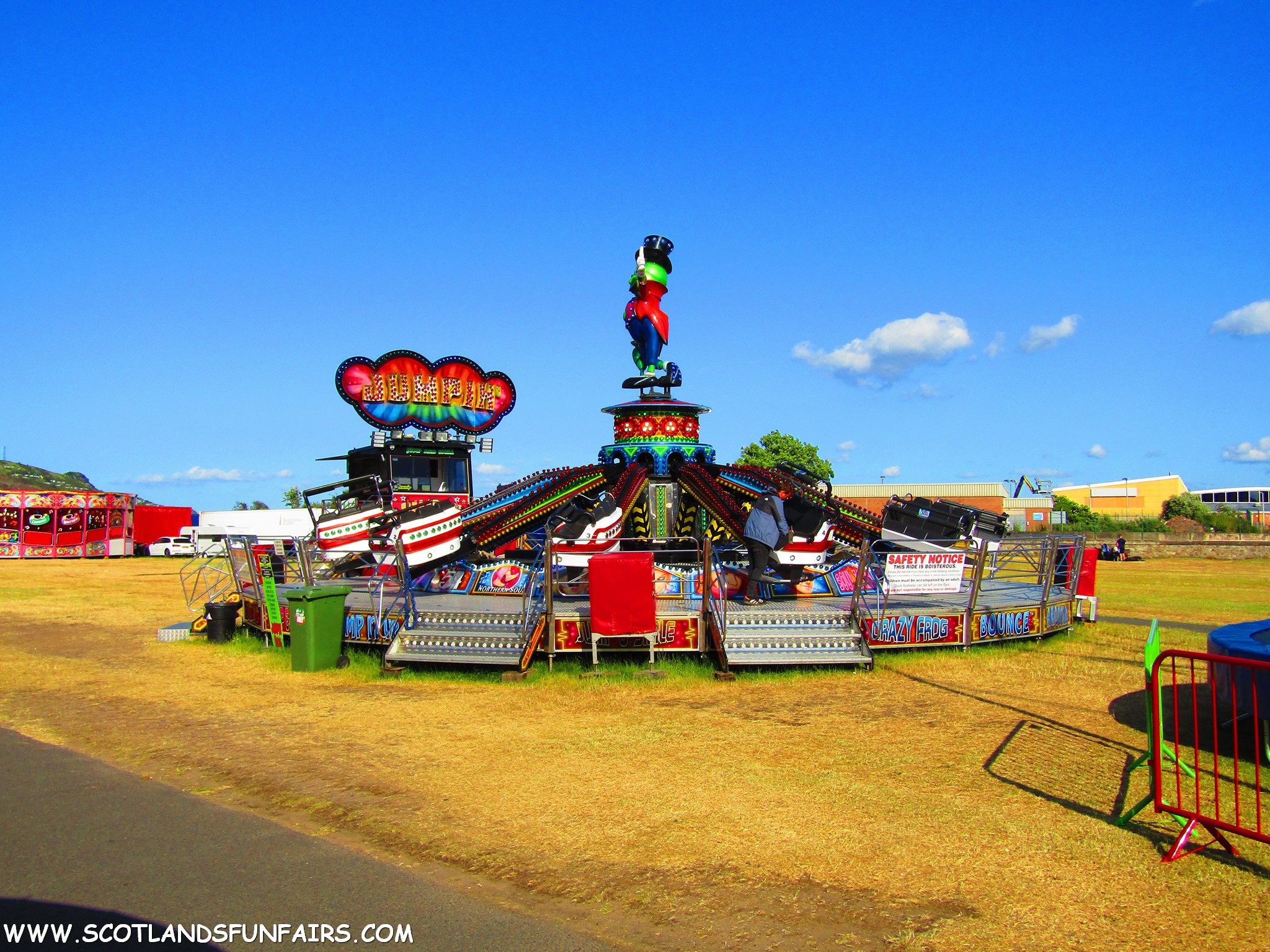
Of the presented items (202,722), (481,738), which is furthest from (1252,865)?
(202,722)

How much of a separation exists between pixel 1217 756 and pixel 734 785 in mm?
3425

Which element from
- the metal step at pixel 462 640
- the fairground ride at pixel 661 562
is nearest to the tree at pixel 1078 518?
the fairground ride at pixel 661 562

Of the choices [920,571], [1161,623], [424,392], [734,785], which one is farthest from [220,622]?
[1161,623]

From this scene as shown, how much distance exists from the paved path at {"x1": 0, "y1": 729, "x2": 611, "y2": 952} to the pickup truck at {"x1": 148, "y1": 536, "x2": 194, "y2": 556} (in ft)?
154

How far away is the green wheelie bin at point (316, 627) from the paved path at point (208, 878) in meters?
4.96

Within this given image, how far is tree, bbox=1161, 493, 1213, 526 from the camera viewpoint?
209ft

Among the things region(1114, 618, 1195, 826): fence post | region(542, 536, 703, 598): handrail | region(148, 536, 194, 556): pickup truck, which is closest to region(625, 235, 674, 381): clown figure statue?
region(542, 536, 703, 598): handrail

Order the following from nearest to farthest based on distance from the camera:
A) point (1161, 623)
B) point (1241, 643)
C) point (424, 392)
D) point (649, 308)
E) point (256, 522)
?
point (1241, 643)
point (1161, 623)
point (649, 308)
point (424, 392)
point (256, 522)

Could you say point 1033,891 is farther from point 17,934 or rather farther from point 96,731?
point 96,731

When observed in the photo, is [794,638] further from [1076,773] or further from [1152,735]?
[1152,735]

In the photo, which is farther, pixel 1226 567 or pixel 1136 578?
pixel 1226 567

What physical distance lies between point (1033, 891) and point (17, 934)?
5.27m

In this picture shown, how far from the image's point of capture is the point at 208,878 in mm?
5008

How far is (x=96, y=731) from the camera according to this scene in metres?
8.71
